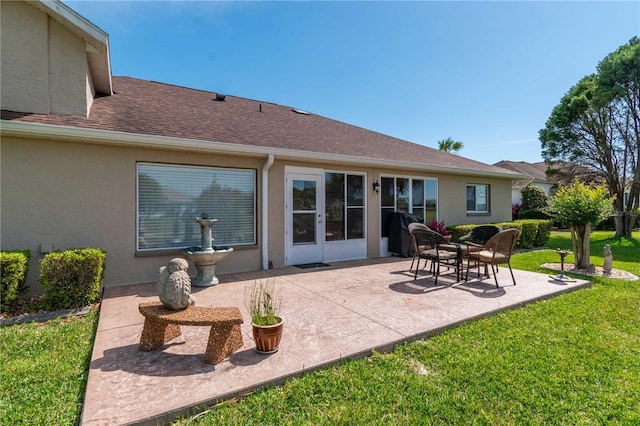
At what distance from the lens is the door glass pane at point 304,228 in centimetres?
736

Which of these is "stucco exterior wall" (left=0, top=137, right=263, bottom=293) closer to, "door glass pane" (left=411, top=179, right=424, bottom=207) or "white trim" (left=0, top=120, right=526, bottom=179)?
"white trim" (left=0, top=120, right=526, bottom=179)

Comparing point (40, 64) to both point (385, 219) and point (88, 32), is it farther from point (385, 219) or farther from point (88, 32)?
point (385, 219)

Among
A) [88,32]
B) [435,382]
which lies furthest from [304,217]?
[88,32]

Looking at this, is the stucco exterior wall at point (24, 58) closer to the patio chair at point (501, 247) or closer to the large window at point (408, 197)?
the large window at point (408, 197)

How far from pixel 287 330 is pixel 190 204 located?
372 centimetres

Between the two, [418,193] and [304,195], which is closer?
[304,195]

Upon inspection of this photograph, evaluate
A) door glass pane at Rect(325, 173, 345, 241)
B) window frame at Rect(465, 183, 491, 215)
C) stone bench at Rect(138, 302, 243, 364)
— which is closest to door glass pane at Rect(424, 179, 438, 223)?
window frame at Rect(465, 183, 491, 215)

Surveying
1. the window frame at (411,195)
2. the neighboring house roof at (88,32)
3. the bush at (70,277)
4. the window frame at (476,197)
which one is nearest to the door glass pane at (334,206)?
the window frame at (411,195)

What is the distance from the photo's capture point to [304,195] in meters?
7.46

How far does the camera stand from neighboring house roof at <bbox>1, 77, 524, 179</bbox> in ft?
16.4

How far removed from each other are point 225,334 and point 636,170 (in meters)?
20.6

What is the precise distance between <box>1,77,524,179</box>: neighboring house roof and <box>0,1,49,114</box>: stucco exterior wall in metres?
0.38

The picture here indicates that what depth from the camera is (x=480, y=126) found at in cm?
1531

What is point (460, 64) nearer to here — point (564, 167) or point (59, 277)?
point (59, 277)
